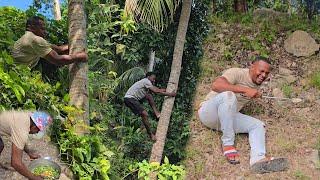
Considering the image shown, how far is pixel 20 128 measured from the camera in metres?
4.29

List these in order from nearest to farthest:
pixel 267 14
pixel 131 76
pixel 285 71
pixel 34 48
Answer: pixel 34 48, pixel 285 71, pixel 131 76, pixel 267 14

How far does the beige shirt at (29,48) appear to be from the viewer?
5.43 meters

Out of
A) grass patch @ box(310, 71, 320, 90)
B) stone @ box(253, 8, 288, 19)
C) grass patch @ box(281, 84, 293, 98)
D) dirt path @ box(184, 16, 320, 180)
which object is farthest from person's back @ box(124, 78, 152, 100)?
stone @ box(253, 8, 288, 19)

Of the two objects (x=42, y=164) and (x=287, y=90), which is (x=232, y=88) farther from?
(x=42, y=164)

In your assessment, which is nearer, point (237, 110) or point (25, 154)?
point (25, 154)

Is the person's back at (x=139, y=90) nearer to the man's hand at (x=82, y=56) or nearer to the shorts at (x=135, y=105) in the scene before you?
the shorts at (x=135, y=105)

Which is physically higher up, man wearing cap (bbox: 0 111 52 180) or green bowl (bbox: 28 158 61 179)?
man wearing cap (bbox: 0 111 52 180)

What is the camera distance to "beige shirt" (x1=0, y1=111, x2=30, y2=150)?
167 inches

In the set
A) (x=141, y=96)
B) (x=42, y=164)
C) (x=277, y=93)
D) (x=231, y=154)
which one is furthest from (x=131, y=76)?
(x=42, y=164)

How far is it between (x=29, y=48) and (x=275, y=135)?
4.24m

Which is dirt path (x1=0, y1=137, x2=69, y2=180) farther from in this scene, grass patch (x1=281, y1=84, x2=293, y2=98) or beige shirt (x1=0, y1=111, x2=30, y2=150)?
grass patch (x1=281, y1=84, x2=293, y2=98)

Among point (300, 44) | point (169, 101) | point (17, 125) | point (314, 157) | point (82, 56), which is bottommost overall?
point (314, 157)

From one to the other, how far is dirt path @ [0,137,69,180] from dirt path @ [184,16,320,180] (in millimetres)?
2716

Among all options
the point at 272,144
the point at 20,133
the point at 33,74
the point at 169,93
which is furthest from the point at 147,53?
the point at 20,133
